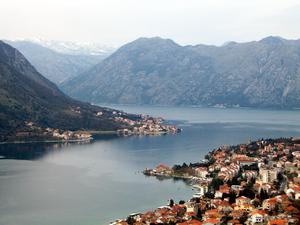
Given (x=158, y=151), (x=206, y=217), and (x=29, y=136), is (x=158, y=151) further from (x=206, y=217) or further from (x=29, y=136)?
(x=206, y=217)

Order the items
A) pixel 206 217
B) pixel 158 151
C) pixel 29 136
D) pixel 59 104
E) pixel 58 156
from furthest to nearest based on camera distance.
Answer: pixel 59 104 → pixel 29 136 → pixel 158 151 → pixel 58 156 → pixel 206 217

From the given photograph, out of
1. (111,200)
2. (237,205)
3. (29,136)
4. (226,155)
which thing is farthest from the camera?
(29,136)

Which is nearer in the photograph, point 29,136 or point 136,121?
point 29,136

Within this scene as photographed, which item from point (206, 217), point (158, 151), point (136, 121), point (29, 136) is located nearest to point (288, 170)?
point (206, 217)

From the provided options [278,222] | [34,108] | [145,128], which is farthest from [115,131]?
[278,222]

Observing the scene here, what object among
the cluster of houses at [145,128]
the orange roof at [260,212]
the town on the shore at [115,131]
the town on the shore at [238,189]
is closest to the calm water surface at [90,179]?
the town on the shore at [238,189]
